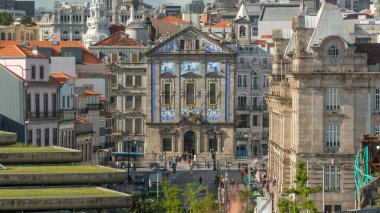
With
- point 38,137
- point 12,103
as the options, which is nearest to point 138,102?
point 38,137

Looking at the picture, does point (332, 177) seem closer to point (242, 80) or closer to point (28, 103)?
point (28, 103)

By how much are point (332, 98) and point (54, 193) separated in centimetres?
4992

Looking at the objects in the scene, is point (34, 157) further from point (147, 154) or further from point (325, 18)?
point (147, 154)

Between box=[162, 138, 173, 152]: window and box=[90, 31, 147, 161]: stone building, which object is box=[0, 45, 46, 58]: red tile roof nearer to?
box=[162, 138, 173, 152]: window

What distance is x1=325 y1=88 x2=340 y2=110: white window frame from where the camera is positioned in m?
102

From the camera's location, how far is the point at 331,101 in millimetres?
102125

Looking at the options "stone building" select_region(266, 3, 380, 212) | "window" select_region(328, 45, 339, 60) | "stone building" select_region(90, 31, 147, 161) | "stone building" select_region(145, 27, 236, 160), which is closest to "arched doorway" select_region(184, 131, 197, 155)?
"stone building" select_region(145, 27, 236, 160)

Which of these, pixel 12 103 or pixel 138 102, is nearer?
pixel 12 103

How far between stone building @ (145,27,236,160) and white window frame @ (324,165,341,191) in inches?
2411

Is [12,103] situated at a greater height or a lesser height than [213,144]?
greater

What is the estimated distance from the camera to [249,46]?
183 meters

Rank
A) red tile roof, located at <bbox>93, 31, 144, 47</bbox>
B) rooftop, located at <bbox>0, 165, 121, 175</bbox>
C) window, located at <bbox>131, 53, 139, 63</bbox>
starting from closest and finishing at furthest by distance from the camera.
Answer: rooftop, located at <bbox>0, 165, 121, 175</bbox> < window, located at <bbox>131, 53, 139, 63</bbox> < red tile roof, located at <bbox>93, 31, 144, 47</bbox>

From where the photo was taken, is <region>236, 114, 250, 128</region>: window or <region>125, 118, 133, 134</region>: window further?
<region>236, 114, 250, 128</region>: window

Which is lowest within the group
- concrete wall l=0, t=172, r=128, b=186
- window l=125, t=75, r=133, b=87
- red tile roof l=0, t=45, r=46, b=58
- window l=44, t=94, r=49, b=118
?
concrete wall l=0, t=172, r=128, b=186
